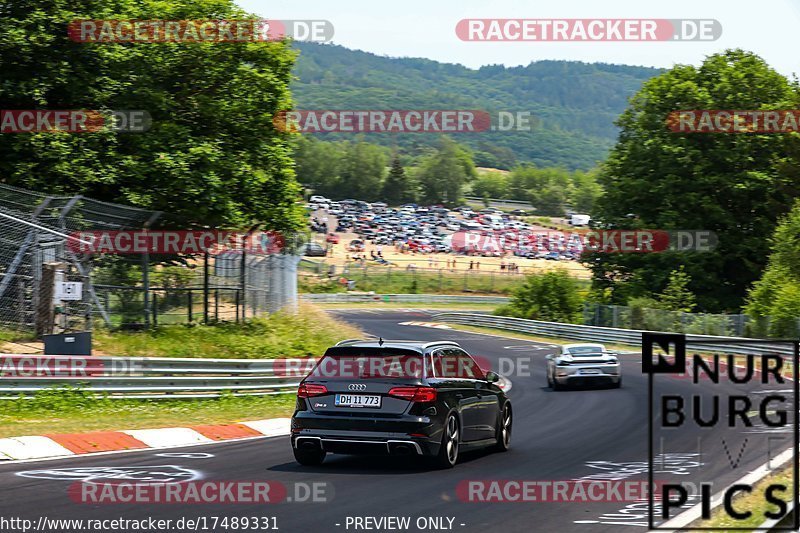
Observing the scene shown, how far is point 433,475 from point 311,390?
5.59 ft

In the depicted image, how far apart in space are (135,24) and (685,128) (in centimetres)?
3706

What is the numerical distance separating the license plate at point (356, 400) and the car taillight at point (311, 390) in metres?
0.21

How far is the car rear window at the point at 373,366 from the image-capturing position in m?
12.3

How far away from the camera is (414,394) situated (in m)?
12.0

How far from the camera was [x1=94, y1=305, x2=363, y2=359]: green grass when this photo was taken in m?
23.5

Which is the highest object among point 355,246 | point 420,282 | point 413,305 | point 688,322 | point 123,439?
point 355,246

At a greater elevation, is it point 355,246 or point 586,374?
point 355,246

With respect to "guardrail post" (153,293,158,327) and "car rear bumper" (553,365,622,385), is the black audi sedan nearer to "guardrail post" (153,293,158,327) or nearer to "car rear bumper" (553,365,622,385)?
"guardrail post" (153,293,158,327)

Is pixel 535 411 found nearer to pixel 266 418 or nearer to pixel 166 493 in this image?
pixel 266 418

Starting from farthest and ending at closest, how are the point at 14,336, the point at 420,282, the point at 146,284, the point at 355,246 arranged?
the point at 355,246 → the point at 420,282 → the point at 146,284 → the point at 14,336

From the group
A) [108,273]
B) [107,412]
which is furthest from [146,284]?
[107,412]

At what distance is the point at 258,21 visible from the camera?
98.0ft
